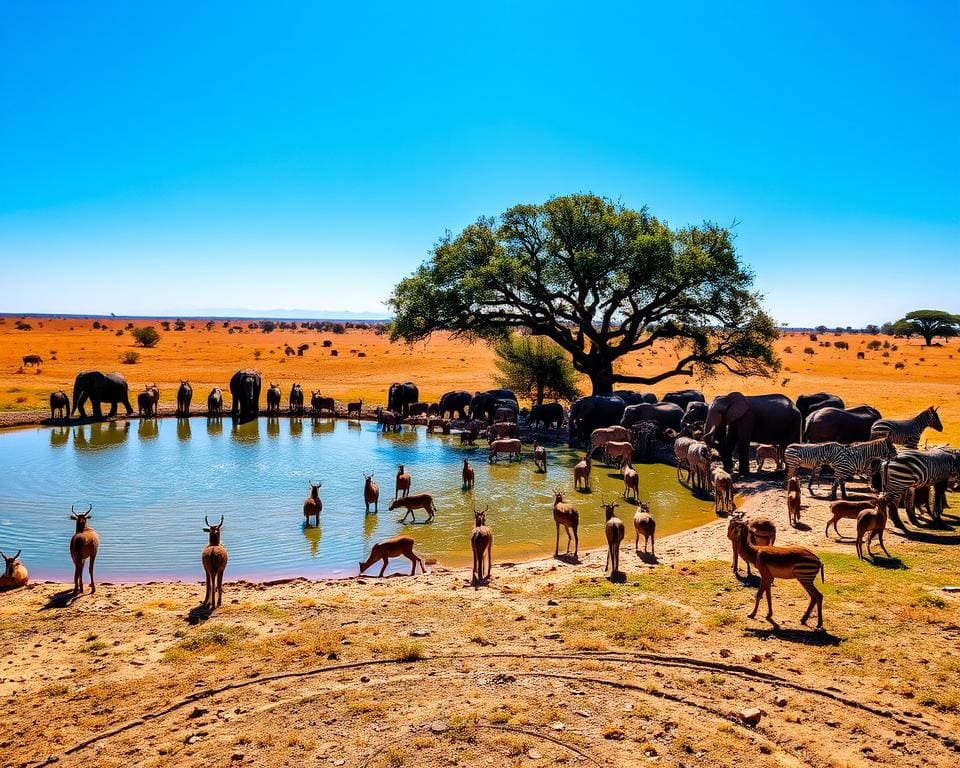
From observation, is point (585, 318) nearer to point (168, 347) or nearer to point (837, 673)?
point (837, 673)

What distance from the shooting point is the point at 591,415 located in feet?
99.2

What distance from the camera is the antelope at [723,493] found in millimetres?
17672

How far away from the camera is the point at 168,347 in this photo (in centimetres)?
7656

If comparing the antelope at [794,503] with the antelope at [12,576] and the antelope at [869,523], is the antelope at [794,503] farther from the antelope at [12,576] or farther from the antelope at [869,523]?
the antelope at [12,576]

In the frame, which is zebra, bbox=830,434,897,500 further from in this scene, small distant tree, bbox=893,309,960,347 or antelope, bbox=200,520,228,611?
small distant tree, bbox=893,309,960,347

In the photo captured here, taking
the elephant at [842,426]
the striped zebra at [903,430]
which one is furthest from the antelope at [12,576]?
the elephant at [842,426]

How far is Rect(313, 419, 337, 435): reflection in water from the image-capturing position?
32312mm

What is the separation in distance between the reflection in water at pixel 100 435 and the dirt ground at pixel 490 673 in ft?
54.1

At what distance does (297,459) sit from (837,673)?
20079 millimetres

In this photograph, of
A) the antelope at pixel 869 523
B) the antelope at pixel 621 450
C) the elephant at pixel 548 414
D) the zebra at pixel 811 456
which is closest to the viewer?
the antelope at pixel 869 523

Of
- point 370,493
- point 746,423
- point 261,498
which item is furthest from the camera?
point 746,423

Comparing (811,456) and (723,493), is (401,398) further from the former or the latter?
(811,456)

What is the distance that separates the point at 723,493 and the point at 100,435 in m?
25.5

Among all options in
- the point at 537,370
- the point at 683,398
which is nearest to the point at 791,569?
the point at 683,398
